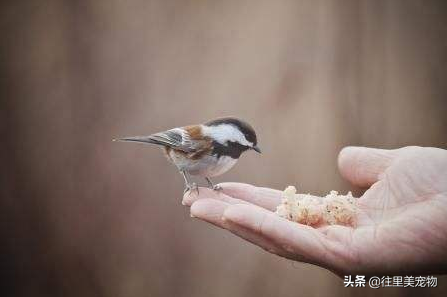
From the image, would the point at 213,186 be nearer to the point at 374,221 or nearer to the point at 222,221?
the point at 222,221

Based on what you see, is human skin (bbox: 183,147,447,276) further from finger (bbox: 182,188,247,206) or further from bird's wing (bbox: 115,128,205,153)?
bird's wing (bbox: 115,128,205,153)

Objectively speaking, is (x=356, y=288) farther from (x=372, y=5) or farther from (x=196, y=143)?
(x=372, y=5)

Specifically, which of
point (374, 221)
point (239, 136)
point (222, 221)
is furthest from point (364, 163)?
point (222, 221)

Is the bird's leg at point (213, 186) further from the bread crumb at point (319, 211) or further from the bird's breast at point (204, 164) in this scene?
the bread crumb at point (319, 211)

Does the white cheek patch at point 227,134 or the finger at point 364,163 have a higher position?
the white cheek patch at point 227,134

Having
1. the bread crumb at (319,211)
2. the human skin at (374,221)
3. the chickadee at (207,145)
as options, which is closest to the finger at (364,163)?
the human skin at (374,221)

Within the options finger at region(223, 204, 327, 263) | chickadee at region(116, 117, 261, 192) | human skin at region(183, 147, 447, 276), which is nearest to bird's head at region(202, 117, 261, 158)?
chickadee at region(116, 117, 261, 192)
